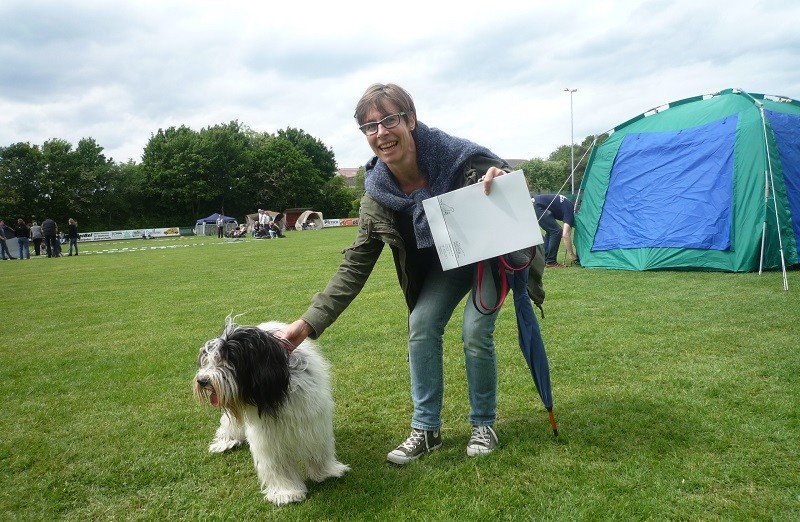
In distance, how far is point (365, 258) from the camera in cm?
301

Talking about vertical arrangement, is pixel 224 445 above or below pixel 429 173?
below

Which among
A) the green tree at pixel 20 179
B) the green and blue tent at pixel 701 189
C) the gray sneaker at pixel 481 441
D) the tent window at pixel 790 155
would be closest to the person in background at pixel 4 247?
the green and blue tent at pixel 701 189

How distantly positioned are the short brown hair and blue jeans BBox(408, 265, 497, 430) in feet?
2.99

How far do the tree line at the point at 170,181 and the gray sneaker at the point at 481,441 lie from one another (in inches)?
1735

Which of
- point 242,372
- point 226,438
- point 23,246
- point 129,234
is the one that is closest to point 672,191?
point 226,438

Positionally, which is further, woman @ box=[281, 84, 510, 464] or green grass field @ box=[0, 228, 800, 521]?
woman @ box=[281, 84, 510, 464]

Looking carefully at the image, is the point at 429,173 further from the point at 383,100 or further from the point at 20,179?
the point at 20,179

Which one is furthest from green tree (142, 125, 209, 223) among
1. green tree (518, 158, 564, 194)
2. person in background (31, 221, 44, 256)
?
green tree (518, 158, 564, 194)

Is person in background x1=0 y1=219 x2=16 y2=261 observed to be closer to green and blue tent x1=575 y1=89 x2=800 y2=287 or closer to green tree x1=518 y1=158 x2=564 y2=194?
green and blue tent x1=575 y1=89 x2=800 y2=287

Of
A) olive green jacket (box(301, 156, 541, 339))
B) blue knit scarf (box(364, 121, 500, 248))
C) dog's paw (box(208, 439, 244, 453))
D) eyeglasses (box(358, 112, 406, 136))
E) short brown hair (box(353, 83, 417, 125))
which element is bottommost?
dog's paw (box(208, 439, 244, 453))

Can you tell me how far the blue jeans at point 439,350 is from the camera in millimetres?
2943

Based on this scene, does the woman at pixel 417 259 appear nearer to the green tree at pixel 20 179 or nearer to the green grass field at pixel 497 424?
the green grass field at pixel 497 424

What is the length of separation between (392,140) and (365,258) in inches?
26.0

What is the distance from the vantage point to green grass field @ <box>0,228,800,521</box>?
255 cm
